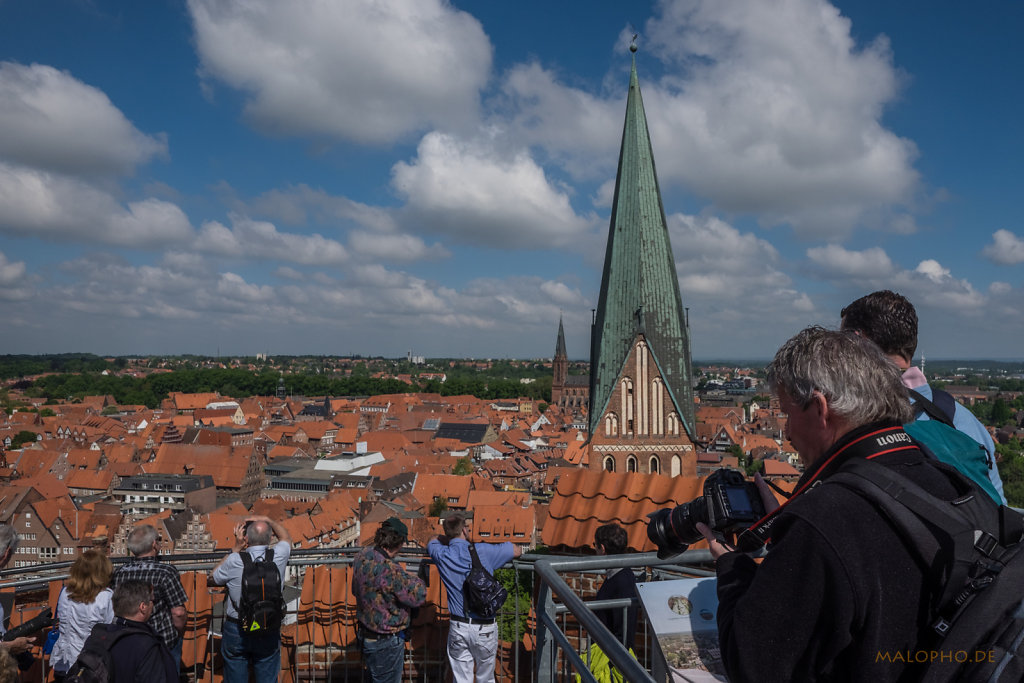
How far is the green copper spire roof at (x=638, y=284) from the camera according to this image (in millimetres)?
13406

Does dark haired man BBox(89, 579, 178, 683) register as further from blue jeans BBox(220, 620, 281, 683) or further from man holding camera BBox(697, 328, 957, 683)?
man holding camera BBox(697, 328, 957, 683)

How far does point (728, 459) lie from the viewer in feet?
186

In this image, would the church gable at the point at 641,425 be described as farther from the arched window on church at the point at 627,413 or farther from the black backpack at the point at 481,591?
the black backpack at the point at 481,591

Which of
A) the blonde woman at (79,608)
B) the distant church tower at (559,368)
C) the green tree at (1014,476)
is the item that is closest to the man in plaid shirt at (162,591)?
the blonde woman at (79,608)

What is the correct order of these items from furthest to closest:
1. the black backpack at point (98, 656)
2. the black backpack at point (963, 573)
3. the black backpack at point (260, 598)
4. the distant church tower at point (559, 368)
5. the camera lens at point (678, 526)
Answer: the distant church tower at point (559, 368)
the black backpack at point (260, 598)
the black backpack at point (98, 656)
the camera lens at point (678, 526)
the black backpack at point (963, 573)

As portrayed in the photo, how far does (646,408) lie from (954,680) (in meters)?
12.8

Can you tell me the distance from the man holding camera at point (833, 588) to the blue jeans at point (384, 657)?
9.41ft

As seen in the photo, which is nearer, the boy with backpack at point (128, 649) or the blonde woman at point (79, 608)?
the boy with backpack at point (128, 649)

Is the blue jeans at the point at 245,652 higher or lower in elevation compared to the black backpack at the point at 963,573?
lower

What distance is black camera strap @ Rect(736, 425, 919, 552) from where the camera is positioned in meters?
1.32

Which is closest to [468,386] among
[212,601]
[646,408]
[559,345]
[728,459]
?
[559,345]

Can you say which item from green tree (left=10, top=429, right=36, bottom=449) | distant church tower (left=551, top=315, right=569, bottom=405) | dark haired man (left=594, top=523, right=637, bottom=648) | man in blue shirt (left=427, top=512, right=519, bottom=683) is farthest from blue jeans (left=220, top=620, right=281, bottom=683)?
distant church tower (left=551, top=315, right=569, bottom=405)

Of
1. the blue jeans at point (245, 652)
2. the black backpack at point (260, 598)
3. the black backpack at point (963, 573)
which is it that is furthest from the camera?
the blue jeans at point (245, 652)

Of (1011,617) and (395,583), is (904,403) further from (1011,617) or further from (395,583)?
(395,583)
